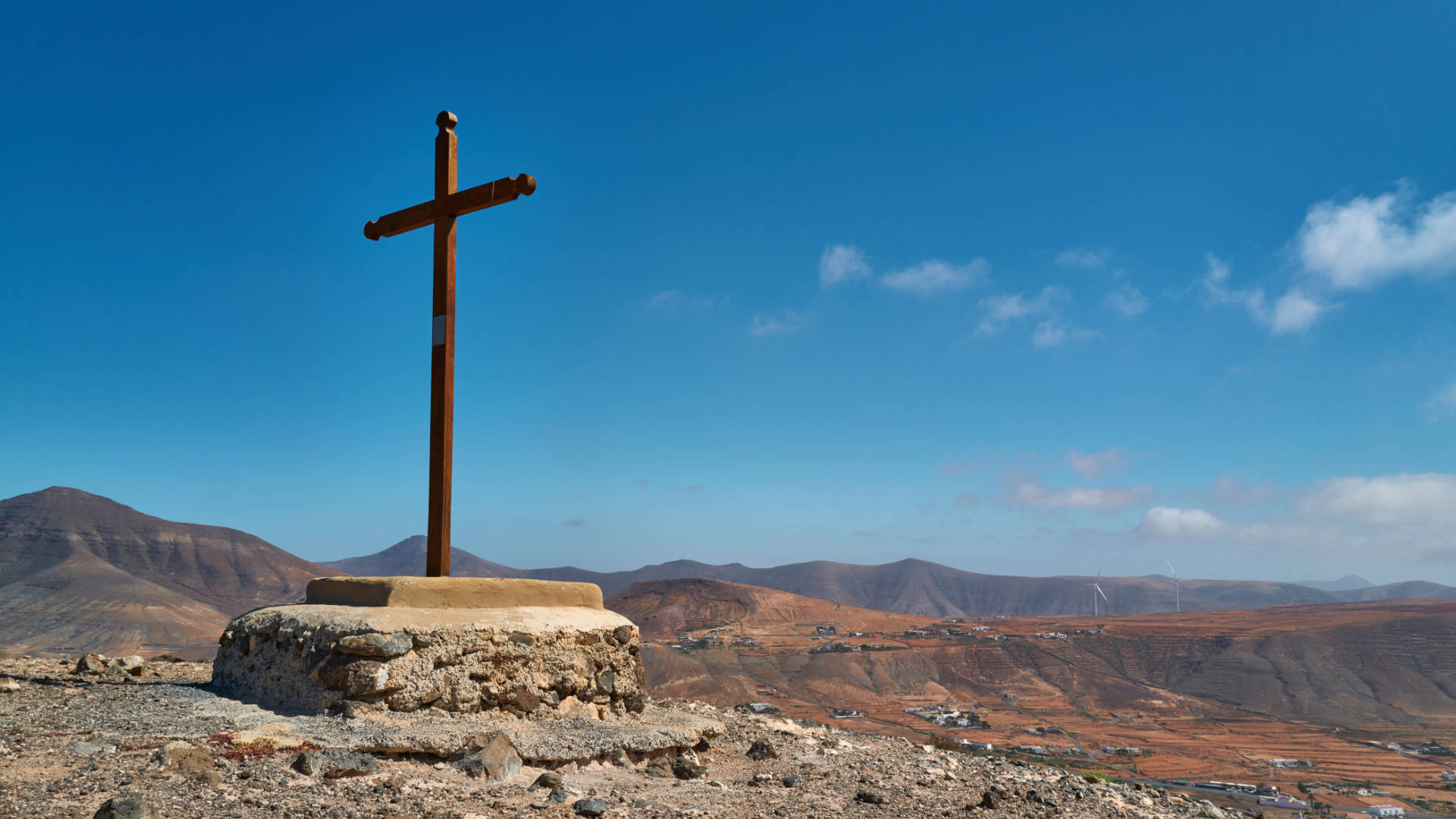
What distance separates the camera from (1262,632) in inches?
3533

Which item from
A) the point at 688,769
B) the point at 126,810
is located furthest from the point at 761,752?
the point at 126,810

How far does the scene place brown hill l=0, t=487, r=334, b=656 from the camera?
65062 mm

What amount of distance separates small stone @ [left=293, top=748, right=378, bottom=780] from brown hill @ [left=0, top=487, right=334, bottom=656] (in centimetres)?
5710

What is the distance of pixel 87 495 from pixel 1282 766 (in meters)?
154

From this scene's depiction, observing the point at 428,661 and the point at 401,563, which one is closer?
the point at 428,661

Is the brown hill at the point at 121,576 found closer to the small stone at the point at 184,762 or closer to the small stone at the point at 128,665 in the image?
the small stone at the point at 128,665

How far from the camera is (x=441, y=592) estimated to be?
24.6 ft

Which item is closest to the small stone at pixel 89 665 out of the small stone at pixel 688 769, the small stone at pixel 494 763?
the small stone at pixel 494 763

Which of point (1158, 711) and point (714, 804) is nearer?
point (714, 804)

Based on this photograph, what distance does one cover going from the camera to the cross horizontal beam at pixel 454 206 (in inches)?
328

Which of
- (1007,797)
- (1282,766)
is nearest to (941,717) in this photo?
(1282,766)

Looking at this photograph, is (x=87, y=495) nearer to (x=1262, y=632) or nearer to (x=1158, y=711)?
(x=1158, y=711)

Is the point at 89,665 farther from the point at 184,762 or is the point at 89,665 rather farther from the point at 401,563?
the point at 401,563

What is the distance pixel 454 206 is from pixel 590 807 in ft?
21.2
